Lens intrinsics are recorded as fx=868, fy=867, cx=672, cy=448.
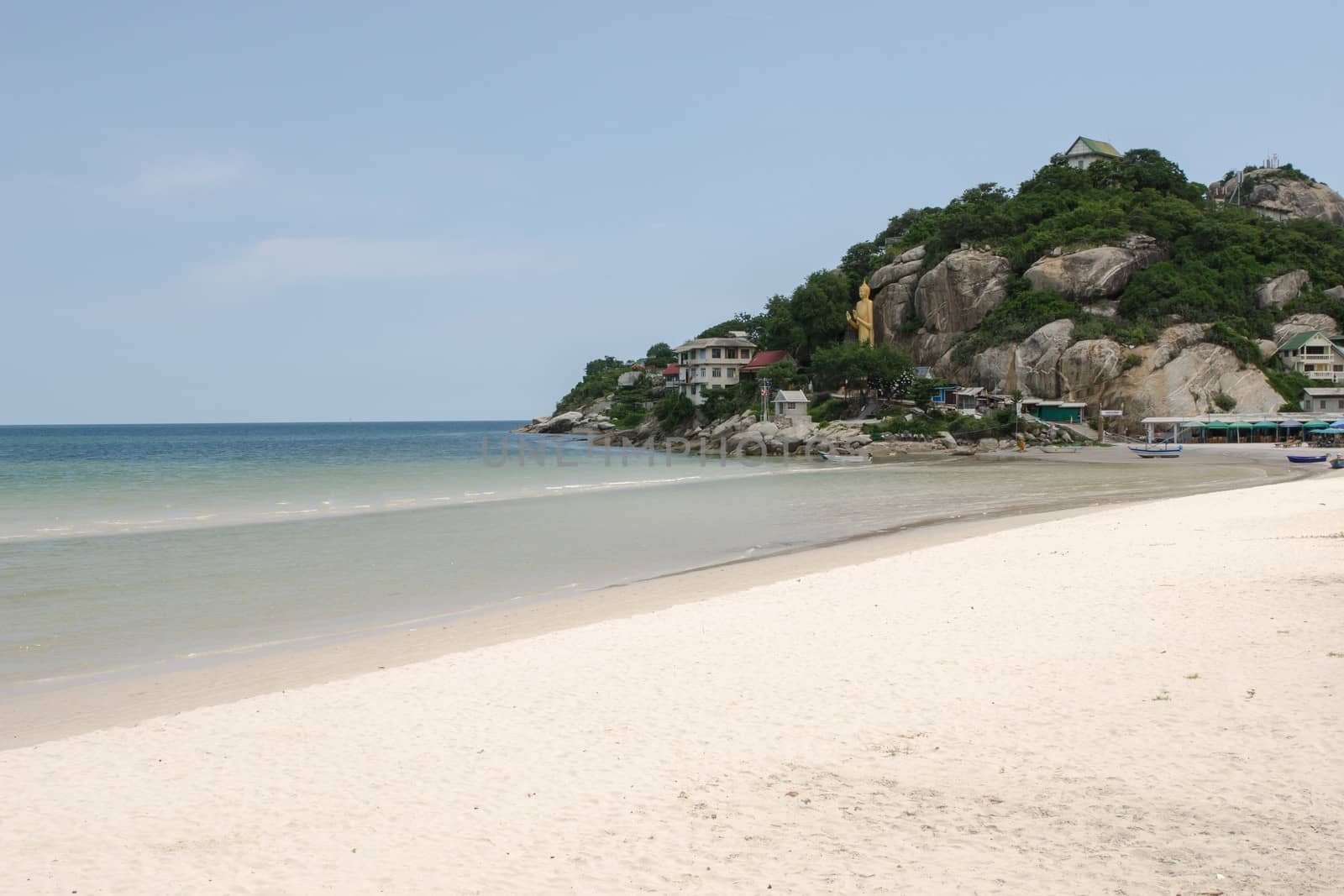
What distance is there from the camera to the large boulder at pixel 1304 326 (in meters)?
72.3

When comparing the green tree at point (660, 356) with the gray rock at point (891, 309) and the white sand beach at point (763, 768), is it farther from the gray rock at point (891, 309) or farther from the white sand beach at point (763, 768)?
the white sand beach at point (763, 768)

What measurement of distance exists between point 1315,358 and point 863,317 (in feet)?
123

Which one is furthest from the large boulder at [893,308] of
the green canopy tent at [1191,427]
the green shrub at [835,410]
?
the green canopy tent at [1191,427]

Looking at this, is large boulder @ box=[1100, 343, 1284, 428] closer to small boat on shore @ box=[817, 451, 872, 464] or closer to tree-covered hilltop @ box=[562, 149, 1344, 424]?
tree-covered hilltop @ box=[562, 149, 1344, 424]

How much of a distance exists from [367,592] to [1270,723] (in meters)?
14.2

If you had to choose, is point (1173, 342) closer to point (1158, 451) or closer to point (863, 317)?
point (1158, 451)

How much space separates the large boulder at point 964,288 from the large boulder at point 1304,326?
22.0 metres

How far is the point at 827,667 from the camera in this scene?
383 inches

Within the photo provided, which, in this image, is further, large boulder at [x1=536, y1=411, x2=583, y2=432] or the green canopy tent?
large boulder at [x1=536, y1=411, x2=583, y2=432]

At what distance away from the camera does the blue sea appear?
46.0 feet

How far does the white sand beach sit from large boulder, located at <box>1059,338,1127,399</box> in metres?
62.8

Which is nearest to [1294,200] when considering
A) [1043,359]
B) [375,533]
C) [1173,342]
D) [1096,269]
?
[1096,269]

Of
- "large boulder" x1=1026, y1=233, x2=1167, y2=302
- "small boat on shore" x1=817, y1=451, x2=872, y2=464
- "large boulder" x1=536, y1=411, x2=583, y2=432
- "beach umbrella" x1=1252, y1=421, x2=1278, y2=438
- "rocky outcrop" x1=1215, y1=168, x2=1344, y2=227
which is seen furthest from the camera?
"large boulder" x1=536, y1=411, x2=583, y2=432

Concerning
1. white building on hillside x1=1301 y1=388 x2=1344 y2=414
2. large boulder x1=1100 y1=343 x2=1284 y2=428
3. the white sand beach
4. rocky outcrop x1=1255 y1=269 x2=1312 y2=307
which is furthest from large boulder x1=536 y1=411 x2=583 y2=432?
the white sand beach
